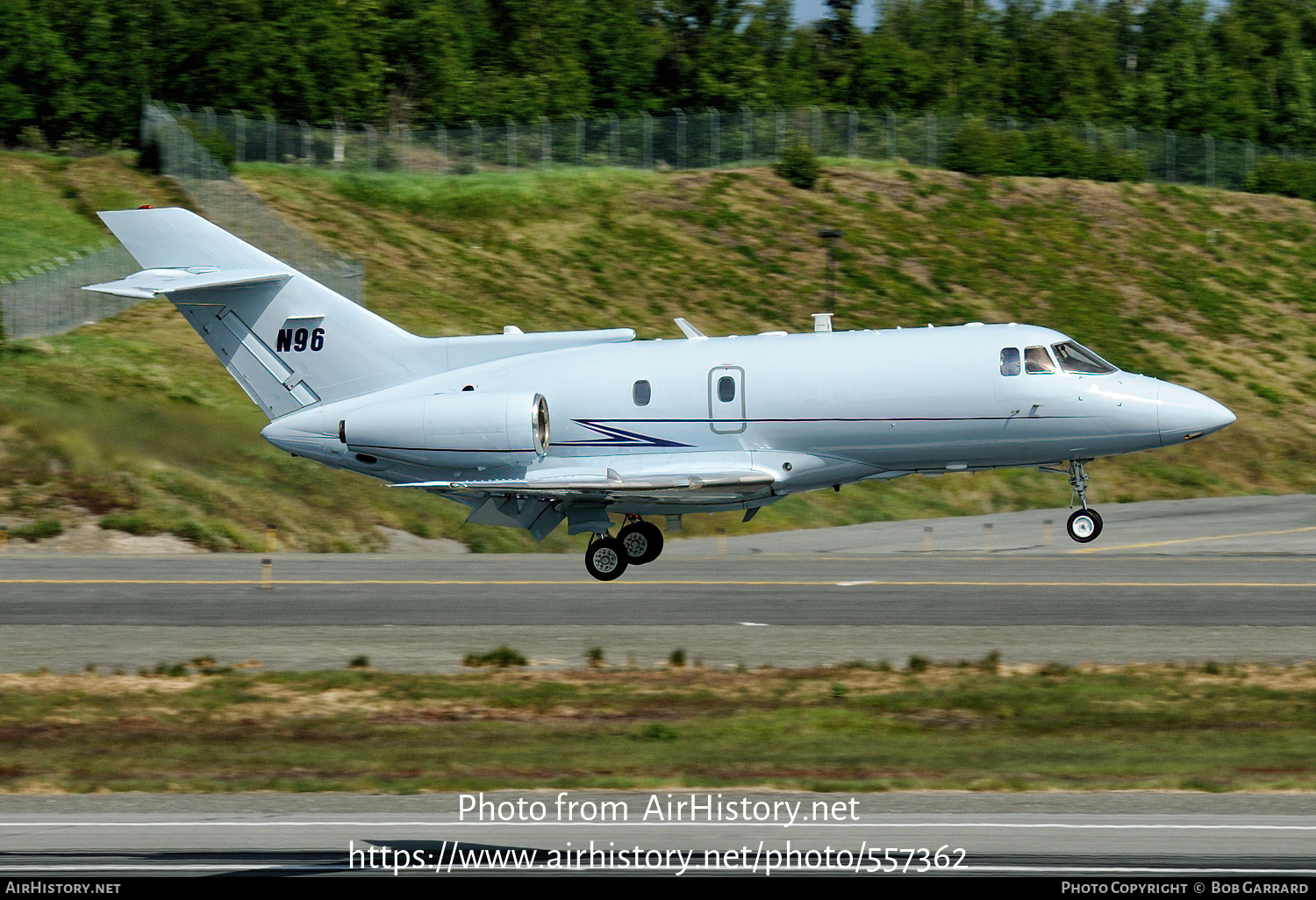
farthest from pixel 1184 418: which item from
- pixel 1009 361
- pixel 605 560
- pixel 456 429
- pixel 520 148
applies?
pixel 520 148

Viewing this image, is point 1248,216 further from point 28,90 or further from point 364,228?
point 28,90

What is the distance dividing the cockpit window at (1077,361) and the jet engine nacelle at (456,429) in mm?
8549

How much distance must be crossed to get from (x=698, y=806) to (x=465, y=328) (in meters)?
37.4

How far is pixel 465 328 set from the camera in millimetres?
52906

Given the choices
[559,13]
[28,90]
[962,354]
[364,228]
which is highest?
[559,13]

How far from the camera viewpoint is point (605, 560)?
1038 inches

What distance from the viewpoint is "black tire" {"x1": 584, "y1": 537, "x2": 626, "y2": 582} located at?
86.5 ft

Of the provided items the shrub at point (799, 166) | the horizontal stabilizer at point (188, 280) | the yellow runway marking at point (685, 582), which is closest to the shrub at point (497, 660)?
the horizontal stabilizer at point (188, 280)

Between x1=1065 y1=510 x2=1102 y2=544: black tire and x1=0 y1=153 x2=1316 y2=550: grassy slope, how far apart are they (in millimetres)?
20288

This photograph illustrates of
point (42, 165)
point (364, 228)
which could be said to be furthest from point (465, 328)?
point (42, 165)

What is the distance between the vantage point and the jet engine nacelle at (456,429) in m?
25.2

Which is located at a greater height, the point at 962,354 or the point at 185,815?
the point at 962,354

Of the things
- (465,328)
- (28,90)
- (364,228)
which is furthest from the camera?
(28,90)

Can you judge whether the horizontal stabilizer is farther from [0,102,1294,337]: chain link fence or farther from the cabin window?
[0,102,1294,337]: chain link fence
